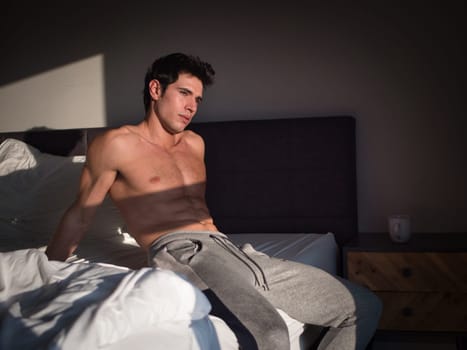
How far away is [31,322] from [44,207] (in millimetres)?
1636

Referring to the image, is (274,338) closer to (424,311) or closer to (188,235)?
(188,235)

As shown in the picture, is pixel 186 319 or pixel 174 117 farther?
pixel 174 117

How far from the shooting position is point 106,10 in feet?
10.3

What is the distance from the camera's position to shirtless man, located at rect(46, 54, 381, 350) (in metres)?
1.34

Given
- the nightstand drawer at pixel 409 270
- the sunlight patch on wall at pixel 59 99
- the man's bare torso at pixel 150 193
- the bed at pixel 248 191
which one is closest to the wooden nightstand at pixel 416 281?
the nightstand drawer at pixel 409 270

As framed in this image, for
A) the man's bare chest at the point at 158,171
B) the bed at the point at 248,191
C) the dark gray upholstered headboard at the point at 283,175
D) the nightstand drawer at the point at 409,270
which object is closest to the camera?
the man's bare chest at the point at 158,171

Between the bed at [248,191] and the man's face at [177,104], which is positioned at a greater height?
the man's face at [177,104]

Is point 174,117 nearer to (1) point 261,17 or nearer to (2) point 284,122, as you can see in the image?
(2) point 284,122

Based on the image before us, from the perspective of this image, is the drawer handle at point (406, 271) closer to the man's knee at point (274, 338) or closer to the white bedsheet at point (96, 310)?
the man's knee at point (274, 338)

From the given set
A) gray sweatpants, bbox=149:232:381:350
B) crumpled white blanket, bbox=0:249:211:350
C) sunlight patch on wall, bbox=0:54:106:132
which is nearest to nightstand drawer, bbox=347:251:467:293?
gray sweatpants, bbox=149:232:381:350

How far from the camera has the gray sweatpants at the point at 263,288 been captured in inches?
52.3

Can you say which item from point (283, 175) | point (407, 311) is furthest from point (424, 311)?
point (283, 175)

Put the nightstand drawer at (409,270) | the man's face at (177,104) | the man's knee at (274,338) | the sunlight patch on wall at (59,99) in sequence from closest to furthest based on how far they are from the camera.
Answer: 1. the man's knee at (274,338)
2. the man's face at (177,104)
3. the nightstand drawer at (409,270)
4. the sunlight patch on wall at (59,99)

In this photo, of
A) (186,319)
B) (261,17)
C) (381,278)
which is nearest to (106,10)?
(261,17)
